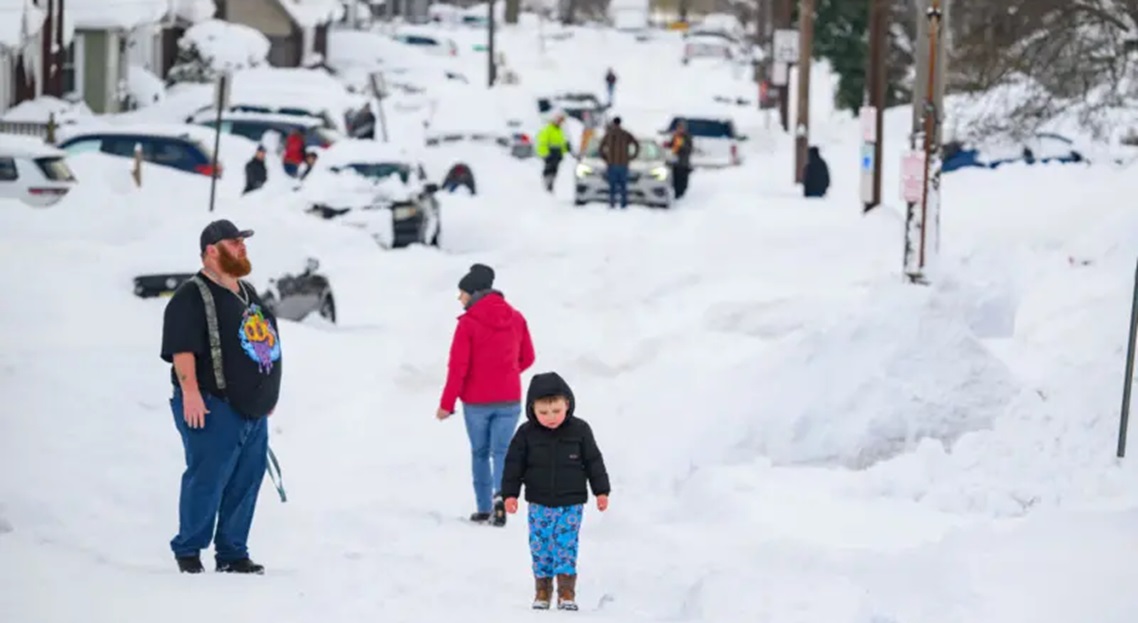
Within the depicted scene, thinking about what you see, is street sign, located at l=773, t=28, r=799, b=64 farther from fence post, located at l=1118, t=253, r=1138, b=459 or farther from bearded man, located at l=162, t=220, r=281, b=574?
bearded man, located at l=162, t=220, r=281, b=574

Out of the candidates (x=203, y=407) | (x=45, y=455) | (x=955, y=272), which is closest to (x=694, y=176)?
(x=955, y=272)

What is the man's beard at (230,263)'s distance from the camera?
9.04 m

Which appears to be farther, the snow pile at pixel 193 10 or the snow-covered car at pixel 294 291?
the snow pile at pixel 193 10

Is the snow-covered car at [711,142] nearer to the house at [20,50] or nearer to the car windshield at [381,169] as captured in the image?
the house at [20,50]

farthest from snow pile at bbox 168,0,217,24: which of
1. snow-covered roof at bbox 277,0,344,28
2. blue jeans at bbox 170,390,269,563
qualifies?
blue jeans at bbox 170,390,269,563

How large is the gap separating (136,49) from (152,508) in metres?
41.8

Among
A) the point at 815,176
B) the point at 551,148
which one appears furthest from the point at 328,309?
the point at 815,176

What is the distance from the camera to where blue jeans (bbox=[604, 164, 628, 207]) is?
3350 centimetres

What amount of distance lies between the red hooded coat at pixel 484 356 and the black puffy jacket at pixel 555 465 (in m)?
2.61

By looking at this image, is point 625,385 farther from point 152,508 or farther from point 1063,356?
point 152,508

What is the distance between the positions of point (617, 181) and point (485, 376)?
2201cm

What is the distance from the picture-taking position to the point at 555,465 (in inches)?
360

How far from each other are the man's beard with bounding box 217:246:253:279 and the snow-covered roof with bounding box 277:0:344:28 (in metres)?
54.2

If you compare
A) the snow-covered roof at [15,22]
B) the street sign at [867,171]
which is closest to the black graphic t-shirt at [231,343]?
the street sign at [867,171]
